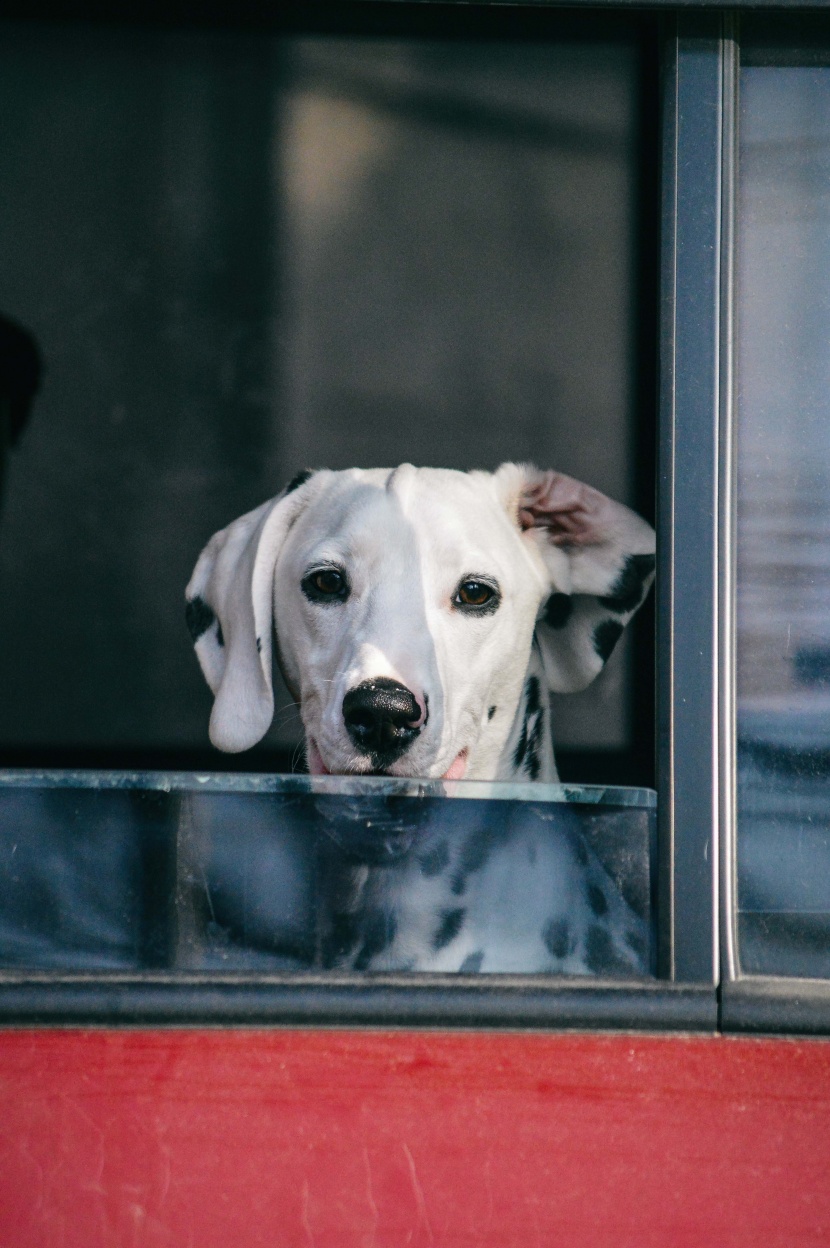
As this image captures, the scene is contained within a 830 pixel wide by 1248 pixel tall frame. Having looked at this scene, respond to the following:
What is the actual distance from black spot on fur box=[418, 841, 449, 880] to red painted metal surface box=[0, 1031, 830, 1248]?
18 cm

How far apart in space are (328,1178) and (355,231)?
243 cm

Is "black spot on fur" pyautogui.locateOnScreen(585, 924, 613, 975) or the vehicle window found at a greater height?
the vehicle window

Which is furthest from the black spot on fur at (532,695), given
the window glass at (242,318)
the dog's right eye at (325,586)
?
the window glass at (242,318)

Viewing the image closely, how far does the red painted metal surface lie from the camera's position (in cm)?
116

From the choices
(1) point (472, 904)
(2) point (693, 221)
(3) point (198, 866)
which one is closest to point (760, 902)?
(1) point (472, 904)

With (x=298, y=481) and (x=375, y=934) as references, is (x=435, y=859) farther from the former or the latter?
(x=298, y=481)

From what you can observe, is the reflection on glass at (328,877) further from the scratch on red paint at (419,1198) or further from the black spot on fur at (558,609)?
the black spot on fur at (558,609)

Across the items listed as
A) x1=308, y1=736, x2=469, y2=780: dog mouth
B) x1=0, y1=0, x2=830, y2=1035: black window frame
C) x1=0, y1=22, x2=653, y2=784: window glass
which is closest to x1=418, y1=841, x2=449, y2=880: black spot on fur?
x1=0, y1=0, x2=830, y2=1035: black window frame

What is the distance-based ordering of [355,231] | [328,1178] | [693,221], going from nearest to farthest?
1. [328,1178]
2. [693,221]
3. [355,231]

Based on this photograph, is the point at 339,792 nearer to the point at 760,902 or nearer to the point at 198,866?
the point at 198,866

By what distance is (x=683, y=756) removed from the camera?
124cm

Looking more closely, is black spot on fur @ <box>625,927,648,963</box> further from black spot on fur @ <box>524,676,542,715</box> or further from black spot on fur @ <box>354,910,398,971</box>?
black spot on fur @ <box>524,676,542,715</box>

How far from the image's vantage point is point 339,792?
4.22ft

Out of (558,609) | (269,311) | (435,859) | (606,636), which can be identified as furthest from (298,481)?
(435,859)
